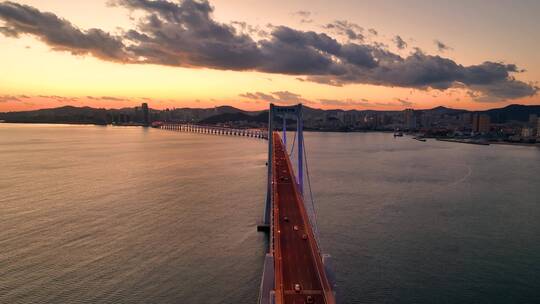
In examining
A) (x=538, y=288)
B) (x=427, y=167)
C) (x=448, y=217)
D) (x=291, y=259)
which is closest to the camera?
(x=291, y=259)

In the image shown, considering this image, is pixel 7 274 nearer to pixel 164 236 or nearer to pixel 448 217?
pixel 164 236

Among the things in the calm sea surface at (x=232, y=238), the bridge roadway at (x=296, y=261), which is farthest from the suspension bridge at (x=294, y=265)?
the calm sea surface at (x=232, y=238)

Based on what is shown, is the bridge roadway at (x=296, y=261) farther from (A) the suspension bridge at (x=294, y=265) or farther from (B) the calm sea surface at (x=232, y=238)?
(B) the calm sea surface at (x=232, y=238)

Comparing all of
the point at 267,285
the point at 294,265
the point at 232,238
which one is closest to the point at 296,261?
the point at 294,265

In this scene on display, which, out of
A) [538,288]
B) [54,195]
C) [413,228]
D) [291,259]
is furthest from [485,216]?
[54,195]

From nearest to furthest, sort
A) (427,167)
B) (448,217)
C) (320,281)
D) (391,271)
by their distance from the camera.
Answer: (320,281) < (391,271) < (448,217) < (427,167)

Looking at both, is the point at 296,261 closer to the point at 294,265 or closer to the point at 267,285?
the point at 294,265
